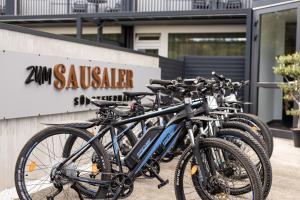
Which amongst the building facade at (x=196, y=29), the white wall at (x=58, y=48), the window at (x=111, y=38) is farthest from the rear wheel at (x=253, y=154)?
the window at (x=111, y=38)

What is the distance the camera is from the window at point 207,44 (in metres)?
14.5

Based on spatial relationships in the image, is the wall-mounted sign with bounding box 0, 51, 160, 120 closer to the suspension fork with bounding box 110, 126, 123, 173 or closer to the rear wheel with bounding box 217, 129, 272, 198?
the suspension fork with bounding box 110, 126, 123, 173

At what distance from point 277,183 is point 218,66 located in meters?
6.98

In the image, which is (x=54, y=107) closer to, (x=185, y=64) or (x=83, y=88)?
(x=83, y=88)

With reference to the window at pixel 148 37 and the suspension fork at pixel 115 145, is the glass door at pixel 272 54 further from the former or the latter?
the suspension fork at pixel 115 145

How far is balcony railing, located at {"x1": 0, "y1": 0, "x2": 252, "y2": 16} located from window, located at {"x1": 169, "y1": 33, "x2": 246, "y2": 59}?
0.88m

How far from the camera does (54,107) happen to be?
546 cm

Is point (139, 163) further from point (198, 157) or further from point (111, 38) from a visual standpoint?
point (111, 38)

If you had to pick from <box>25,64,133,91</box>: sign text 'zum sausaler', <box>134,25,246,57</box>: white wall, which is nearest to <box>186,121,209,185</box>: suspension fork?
<box>25,64,133,91</box>: sign text 'zum sausaler'

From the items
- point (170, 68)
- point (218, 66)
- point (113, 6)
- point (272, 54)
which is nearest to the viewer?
point (170, 68)

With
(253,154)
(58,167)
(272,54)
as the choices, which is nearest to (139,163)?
(58,167)

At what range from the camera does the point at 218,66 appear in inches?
477

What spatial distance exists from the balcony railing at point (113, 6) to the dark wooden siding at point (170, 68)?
303 cm

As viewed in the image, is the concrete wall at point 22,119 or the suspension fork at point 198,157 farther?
the concrete wall at point 22,119
